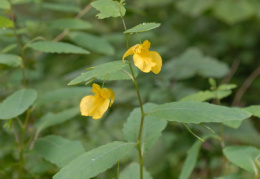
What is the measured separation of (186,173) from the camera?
1.14m

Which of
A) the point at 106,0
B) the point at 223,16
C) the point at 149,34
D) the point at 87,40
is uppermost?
the point at 106,0

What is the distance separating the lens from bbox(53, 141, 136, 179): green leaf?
85cm

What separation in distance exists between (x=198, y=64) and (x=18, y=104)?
1.31m

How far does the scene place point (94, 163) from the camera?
873 mm

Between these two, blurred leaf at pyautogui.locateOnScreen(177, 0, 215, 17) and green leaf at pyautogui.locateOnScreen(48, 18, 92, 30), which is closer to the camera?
green leaf at pyautogui.locateOnScreen(48, 18, 92, 30)

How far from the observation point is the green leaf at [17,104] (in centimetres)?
106

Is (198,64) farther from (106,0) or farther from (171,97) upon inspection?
(106,0)

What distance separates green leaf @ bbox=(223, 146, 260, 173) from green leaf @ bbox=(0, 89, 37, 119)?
66cm

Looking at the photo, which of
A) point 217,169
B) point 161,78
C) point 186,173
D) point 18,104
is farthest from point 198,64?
point 18,104

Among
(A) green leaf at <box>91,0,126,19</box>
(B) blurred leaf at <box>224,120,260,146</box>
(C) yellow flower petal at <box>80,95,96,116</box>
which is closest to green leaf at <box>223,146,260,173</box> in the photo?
(C) yellow flower petal at <box>80,95,96,116</box>

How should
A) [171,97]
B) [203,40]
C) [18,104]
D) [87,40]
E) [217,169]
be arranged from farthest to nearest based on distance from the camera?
[203,40], [217,169], [171,97], [87,40], [18,104]

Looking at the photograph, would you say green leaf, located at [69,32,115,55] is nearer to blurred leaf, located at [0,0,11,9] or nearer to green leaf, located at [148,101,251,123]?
blurred leaf, located at [0,0,11,9]

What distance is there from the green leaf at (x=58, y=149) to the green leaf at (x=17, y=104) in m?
0.16

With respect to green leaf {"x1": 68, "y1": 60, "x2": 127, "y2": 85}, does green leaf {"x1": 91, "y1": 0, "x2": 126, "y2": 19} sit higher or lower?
higher
